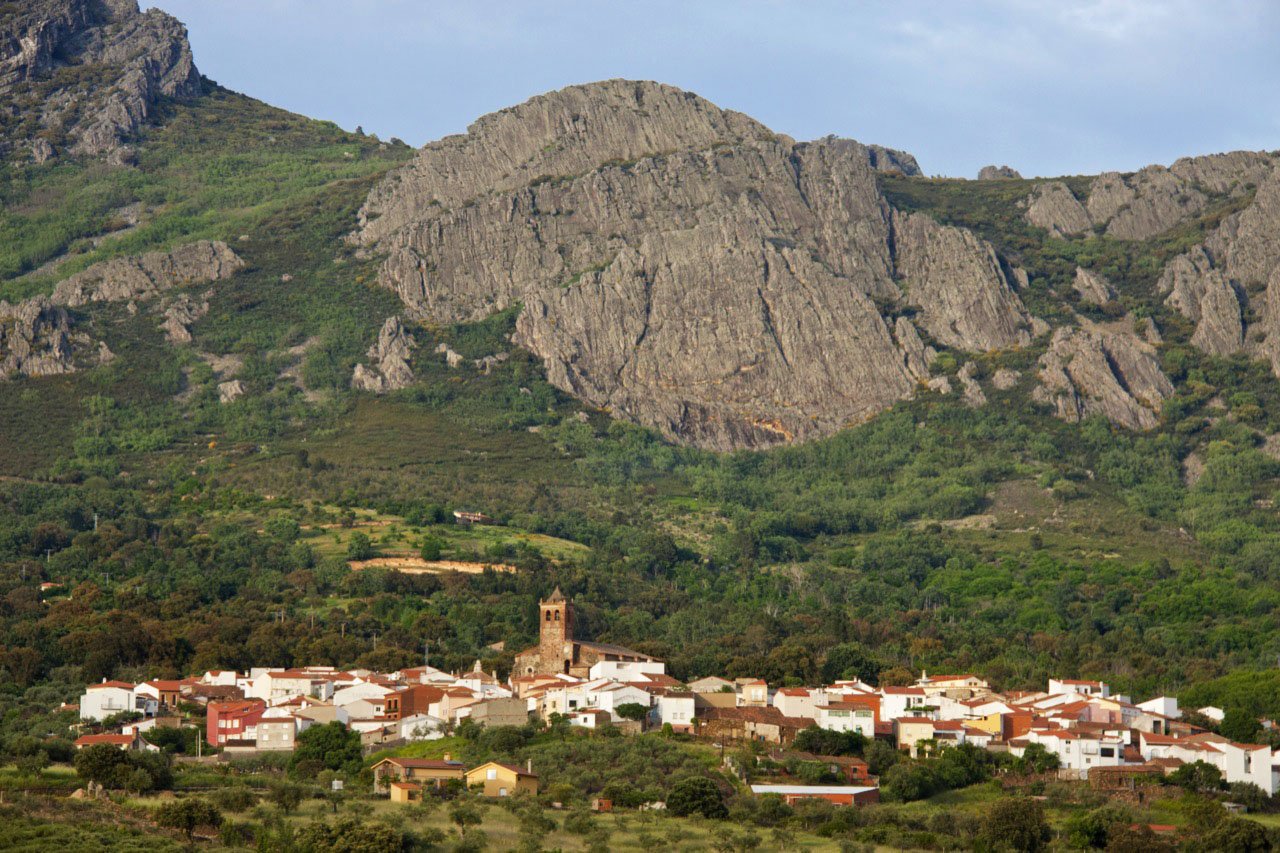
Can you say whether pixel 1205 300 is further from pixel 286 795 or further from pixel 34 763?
pixel 34 763

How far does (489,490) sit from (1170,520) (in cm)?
5003

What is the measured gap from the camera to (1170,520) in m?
148

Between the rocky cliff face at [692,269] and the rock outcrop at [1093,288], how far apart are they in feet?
28.2

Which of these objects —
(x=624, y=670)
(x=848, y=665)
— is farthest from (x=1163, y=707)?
(x=624, y=670)

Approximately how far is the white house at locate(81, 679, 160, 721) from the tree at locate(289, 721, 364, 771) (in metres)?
9.55

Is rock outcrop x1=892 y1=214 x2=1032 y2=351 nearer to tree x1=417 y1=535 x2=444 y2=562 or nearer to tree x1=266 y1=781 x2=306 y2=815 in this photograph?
tree x1=417 y1=535 x2=444 y2=562

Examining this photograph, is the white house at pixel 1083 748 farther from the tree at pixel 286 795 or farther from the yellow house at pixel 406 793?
the tree at pixel 286 795

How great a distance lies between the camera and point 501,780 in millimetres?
67500

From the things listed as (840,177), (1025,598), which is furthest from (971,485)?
(840,177)

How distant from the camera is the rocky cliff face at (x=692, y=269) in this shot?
172 meters

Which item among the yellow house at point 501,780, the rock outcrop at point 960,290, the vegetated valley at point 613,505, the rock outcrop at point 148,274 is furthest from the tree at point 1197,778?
the rock outcrop at point 148,274

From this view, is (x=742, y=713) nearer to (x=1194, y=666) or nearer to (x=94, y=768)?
(x=94, y=768)

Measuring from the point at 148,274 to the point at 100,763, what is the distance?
126m

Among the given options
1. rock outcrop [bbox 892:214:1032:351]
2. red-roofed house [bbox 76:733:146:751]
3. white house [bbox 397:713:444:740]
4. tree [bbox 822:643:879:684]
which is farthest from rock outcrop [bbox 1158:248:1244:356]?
red-roofed house [bbox 76:733:146:751]
